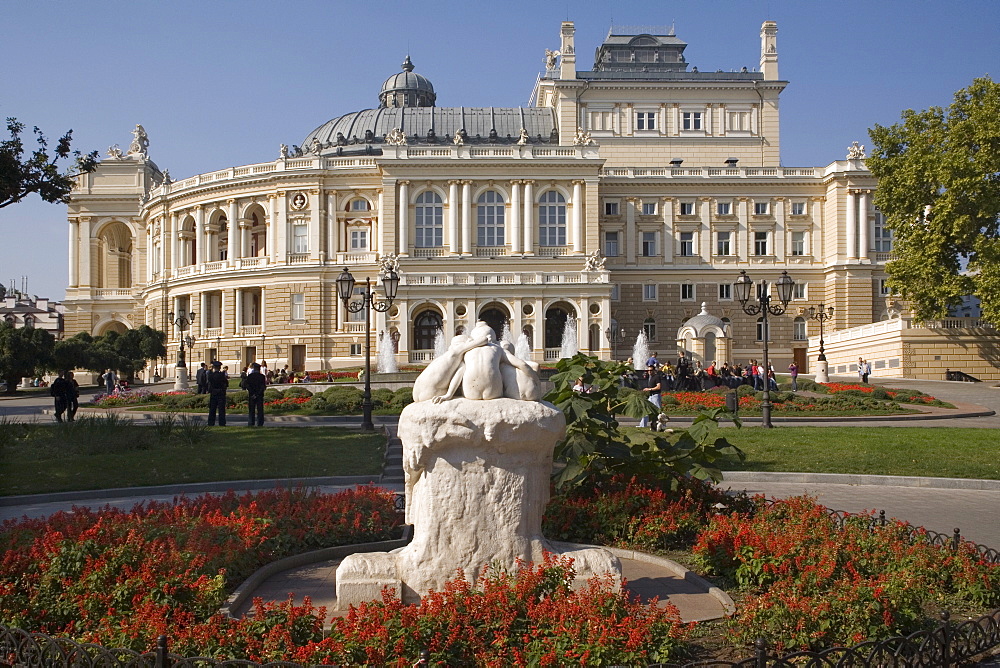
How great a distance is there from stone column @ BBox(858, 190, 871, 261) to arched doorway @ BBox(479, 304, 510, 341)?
28.5 metres

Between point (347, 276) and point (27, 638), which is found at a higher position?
point (347, 276)

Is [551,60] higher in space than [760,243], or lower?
higher

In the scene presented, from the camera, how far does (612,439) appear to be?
10.3m

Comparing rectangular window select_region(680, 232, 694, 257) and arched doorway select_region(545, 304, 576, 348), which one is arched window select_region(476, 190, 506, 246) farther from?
rectangular window select_region(680, 232, 694, 257)

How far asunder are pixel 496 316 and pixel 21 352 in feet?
95.6

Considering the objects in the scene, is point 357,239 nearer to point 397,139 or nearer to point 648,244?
point 397,139

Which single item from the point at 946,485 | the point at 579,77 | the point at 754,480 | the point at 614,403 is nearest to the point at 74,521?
the point at 614,403

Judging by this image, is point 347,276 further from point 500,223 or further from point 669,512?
point 500,223

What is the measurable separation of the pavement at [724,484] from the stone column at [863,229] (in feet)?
175

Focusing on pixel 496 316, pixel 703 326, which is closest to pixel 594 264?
pixel 496 316

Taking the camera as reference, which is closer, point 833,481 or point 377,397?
point 833,481

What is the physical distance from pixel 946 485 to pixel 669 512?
8675 mm

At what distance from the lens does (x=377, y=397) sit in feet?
107

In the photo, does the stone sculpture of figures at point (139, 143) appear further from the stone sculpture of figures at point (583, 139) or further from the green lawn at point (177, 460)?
the green lawn at point (177, 460)
